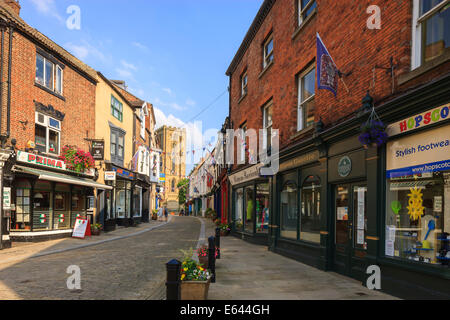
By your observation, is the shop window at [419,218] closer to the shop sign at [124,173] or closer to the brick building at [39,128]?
the brick building at [39,128]

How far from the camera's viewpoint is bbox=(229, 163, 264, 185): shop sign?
49.5 feet

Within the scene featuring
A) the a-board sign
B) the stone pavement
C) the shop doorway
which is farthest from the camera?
the a-board sign

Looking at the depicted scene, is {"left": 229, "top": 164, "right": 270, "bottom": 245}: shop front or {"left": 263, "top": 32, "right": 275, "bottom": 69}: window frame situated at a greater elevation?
{"left": 263, "top": 32, "right": 275, "bottom": 69}: window frame

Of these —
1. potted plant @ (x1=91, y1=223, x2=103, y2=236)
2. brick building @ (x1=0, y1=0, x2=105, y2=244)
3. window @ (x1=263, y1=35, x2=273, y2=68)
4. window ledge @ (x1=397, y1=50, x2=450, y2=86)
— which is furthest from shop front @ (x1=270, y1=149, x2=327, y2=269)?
potted plant @ (x1=91, y1=223, x2=103, y2=236)

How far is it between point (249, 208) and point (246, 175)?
1.69m

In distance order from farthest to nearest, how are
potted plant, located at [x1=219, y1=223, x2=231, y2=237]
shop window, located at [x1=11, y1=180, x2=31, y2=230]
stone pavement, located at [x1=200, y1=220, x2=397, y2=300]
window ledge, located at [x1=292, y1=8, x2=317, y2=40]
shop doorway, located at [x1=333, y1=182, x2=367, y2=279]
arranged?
potted plant, located at [x1=219, y1=223, x2=231, y2=237] → shop window, located at [x1=11, y1=180, x2=31, y2=230] → window ledge, located at [x1=292, y1=8, x2=317, y2=40] → shop doorway, located at [x1=333, y1=182, x2=367, y2=279] → stone pavement, located at [x1=200, y1=220, x2=397, y2=300]

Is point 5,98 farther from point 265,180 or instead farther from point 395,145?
point 395,145

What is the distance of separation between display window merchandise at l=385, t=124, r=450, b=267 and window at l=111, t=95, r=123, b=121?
20811 mm

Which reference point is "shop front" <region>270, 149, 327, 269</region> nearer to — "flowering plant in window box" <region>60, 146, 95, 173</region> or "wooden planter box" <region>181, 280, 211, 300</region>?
"wooden planter box" <region>181, 280, 211, 300</region>

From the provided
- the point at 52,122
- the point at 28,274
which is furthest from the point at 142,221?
the point at 28,274

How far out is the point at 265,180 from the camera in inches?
585

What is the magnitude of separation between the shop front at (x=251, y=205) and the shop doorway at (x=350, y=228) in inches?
218

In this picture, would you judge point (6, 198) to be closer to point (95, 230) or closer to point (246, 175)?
point (95, 230)
